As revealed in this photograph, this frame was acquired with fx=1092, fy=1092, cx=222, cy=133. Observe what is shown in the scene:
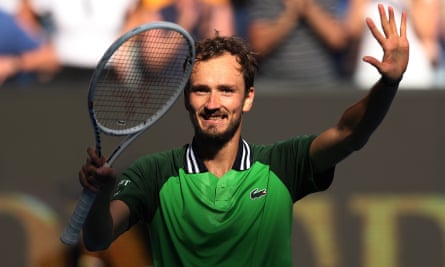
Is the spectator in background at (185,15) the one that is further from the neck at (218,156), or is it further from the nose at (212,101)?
the nose at (212,101)

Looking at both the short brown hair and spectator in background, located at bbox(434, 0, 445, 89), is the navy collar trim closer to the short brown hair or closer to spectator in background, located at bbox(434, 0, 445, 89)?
the short brown hair

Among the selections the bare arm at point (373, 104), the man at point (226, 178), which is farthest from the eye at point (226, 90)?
the bare arm at point (373, 104)

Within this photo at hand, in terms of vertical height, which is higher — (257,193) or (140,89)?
(140,89)

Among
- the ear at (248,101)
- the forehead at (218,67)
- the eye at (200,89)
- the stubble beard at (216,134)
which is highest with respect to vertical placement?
the forehead at (218,67)

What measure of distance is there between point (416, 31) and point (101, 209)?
12.9 feet

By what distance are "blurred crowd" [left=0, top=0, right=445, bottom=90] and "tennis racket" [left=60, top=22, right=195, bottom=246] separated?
78.2 inches

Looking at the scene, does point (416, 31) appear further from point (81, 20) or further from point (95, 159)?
point (95, 159)

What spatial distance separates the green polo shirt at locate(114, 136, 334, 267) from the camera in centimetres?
412

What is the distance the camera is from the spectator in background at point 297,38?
23.5 ft

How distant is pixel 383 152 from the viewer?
7.34m

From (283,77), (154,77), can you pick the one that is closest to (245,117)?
(283,77)

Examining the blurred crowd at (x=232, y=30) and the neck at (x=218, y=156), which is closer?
the neck at (x=218, y=156)

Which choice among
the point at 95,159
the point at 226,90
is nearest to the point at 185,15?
the point at 226,90

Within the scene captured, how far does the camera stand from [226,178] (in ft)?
13.9
